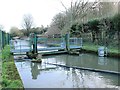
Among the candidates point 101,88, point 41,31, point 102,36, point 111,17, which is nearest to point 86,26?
point 102,36

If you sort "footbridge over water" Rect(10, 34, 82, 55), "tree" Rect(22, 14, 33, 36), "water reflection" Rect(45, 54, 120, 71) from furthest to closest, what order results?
1. "tree" Rect(22, 14, 33, 36)
2. "footbridge over water" Rect(10, 34, 82, 55)
3. "water reflection" Rect(45, 54, 120, 71)

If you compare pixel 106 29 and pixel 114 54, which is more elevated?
pixel 106 29

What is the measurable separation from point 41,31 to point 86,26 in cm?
2397

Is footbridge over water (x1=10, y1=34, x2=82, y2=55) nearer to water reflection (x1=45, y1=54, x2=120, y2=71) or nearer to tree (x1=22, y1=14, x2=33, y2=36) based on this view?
water reflection (x1=45, y1=54, x2=120, y2=71)

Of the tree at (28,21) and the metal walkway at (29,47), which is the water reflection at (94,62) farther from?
the tree at (28,21)

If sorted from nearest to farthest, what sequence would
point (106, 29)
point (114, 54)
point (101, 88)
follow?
point (101, 88) < point (114, 54) < point (106, 29)

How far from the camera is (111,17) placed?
53.2 ft

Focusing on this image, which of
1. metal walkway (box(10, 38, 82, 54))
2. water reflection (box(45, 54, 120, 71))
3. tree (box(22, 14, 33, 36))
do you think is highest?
tree (box(22, 14, 33, 36))

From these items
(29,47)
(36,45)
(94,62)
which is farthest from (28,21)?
(94,62)

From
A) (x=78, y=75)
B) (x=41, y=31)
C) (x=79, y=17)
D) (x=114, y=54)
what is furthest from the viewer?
(x=41, y=31)

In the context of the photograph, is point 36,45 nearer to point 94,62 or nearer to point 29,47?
point 29,47

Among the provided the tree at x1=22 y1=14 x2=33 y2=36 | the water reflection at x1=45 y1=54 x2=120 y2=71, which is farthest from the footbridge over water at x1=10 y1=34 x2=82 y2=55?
the tree at x1=22 y1=14 x2=33 y2=36

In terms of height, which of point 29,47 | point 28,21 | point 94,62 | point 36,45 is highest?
point 28,21

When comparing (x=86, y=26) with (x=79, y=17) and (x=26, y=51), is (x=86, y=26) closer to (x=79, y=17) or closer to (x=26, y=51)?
(x=79, y=17)
